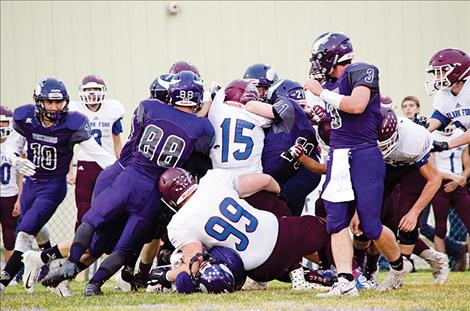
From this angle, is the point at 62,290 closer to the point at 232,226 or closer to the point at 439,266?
the point at 232,226

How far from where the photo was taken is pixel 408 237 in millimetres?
8078

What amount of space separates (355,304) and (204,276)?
120 centimetres

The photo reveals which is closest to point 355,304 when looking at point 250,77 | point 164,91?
point 164,91

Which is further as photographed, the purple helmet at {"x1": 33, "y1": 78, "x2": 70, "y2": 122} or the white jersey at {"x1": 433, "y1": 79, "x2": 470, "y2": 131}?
the purple helmet at {"x1": 33, "y1": 78, "x2": 70, "y2": 122}

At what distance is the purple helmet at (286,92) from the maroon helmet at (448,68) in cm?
102

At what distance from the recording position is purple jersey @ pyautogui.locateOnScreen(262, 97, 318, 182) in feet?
26.0

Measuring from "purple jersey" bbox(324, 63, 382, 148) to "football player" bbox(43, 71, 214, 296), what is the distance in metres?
1.01

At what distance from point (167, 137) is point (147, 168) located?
0.29 meters

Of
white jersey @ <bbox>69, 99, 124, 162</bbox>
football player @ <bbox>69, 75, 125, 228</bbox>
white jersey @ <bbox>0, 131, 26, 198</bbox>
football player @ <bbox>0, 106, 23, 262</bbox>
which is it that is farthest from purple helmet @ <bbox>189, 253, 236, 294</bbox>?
white jersey @ <bbox>0, 131, 26, 198</bbox>

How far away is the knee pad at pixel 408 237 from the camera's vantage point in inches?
316

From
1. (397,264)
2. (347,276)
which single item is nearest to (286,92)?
(397,264)

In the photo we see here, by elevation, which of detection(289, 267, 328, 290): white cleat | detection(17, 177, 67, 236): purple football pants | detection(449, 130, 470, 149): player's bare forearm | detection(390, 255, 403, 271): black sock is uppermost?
detection(449, 130, 470, 149): player's bare forearm

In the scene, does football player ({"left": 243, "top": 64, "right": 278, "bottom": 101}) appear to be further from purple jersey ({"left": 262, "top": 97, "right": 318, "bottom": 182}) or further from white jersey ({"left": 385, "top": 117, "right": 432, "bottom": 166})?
white jersey ({"left": 385, "top": 117, "right": 432, "bottom": 166})

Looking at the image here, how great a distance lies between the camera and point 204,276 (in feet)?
22.7
